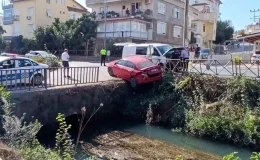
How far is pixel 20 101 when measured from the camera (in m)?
10.1

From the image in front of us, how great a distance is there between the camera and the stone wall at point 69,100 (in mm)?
10398

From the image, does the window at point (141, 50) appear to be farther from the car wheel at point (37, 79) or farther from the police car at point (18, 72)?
the car wheel at point (37, 79)

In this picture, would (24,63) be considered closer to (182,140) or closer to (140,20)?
(182,140)

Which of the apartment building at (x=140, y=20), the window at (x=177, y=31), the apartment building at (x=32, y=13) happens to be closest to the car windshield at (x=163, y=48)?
the apartment building at (x=140, y=20)

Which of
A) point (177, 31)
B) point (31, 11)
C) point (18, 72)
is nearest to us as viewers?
point (18, 72)

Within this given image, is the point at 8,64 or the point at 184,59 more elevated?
the point at 184,59

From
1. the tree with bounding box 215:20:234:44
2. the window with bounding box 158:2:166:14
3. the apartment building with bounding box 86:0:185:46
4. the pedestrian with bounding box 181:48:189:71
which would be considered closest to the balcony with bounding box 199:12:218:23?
the tree with bounding box 215:20:234:44

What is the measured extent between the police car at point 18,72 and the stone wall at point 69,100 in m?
0.73

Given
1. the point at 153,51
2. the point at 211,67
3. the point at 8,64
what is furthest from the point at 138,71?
the point at 8,64

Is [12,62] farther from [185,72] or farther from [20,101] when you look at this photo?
[185,72]

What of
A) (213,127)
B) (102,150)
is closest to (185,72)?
(213,127)

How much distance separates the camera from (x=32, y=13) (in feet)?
138

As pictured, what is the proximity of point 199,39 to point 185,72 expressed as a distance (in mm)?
35722

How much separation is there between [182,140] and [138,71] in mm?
4541
